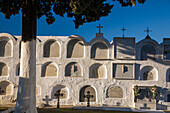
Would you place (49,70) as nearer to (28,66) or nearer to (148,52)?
(28,66)

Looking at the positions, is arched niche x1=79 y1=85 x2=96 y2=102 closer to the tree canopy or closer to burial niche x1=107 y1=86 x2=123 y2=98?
burial niche x1=107 y1=86 x2=123 y2=98

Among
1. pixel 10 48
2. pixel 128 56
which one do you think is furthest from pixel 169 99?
pixel 10 48

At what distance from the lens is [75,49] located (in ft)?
Answer: 63.7

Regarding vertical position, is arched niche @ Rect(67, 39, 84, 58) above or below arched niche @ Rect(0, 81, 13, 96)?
above

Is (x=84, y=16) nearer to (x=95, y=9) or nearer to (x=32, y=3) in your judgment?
(x=95, y=9)

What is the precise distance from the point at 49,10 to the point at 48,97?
10.3m

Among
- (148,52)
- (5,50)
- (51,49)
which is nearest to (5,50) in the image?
(5,50)

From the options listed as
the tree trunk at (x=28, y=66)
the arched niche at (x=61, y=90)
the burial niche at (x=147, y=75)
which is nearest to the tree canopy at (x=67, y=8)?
the tree trunk at (x=28, y=66)

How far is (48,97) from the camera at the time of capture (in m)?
18.7

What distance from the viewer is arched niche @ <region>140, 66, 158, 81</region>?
62.7 feet

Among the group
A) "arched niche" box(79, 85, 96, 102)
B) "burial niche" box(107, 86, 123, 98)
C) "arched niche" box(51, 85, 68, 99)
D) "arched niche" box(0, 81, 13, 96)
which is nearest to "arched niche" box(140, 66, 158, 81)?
"burial niche" box(107, 86, 123, 98)

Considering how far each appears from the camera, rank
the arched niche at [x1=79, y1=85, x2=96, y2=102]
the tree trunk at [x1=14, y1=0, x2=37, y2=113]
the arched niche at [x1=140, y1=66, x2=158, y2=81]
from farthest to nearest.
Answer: the arched niche at [x1=140, y1=66, x2=158, y2=81]
the arched niche at [x1=79, y1=85, x2=96, y2=102]
the tree trunk at [x1=14, y1=0, x2=37, y2=113]

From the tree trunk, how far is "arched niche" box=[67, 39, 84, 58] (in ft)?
32.9

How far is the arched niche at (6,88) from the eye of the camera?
19298 millimetres
